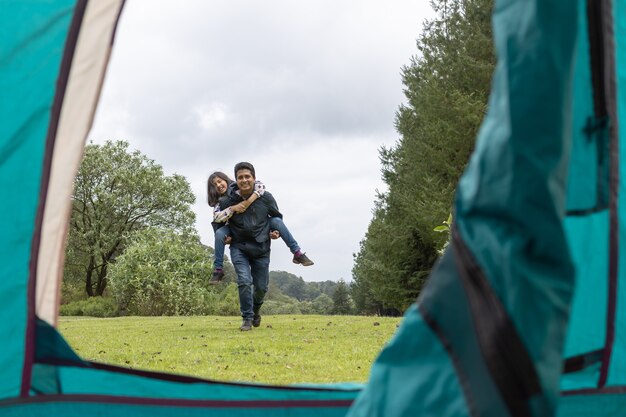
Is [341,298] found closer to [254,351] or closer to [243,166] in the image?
[243,166]

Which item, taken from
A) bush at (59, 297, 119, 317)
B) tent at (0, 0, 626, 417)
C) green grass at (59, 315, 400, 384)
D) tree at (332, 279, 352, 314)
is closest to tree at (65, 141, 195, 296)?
bush at (59, 297, 119, 317)

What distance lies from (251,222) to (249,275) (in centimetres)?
57

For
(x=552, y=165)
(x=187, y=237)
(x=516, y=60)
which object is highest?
(x=187, y=237)

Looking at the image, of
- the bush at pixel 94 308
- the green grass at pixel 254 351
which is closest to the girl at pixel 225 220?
the green grass at pixel 254 351

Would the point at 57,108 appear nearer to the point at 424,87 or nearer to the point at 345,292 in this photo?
the point at 424,87

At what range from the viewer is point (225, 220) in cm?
738

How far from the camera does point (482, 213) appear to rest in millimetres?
1137

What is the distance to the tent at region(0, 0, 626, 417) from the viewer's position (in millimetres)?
1090

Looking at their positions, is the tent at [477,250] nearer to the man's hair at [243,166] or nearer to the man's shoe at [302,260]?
the man's hair at [243,166]

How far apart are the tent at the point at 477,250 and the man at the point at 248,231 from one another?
5.09m

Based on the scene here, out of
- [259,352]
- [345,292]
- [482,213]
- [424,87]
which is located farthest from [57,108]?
[345,292]

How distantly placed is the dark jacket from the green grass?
100 centimetres

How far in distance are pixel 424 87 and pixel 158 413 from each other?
20590 millimetres

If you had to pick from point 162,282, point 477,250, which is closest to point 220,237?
point 477,250
